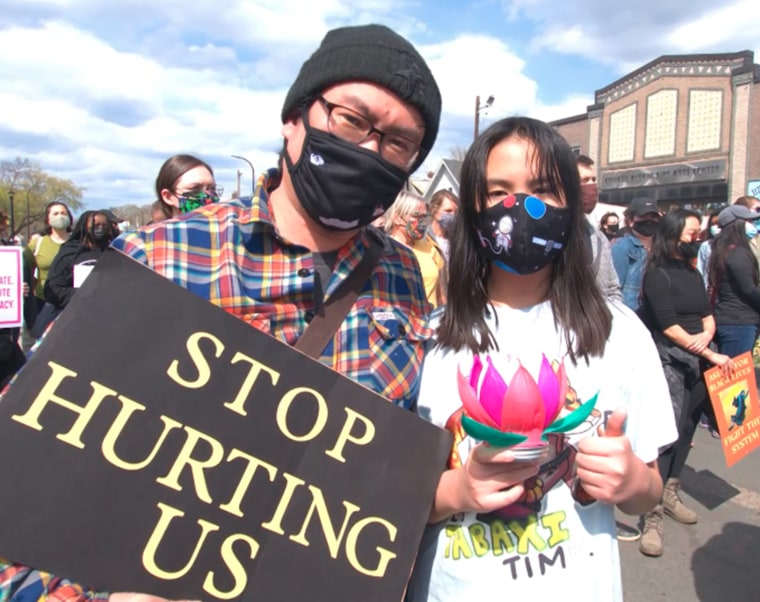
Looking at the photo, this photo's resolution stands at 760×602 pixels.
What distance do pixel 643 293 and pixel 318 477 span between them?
3.62 m

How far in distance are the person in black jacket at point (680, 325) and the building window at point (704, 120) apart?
2859 centimetres

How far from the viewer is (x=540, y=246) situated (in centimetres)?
157

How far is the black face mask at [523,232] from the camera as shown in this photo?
1543 mm

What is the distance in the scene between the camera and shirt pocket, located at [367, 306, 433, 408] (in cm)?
138

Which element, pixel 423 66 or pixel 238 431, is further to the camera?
pixel 423 66

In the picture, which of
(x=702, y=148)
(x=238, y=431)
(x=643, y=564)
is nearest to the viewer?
(x=238, y=431)

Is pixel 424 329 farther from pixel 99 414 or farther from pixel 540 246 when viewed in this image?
pixel 99 414

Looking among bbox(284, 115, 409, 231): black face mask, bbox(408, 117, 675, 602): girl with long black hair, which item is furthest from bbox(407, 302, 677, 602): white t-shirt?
bbox(284, 115, 409, 231): black face mask

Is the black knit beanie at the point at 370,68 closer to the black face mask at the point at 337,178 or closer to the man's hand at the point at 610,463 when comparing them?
the black face mask at the point at 337,178

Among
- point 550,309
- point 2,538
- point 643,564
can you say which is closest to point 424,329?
point 550,309

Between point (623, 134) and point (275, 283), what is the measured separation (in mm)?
34412

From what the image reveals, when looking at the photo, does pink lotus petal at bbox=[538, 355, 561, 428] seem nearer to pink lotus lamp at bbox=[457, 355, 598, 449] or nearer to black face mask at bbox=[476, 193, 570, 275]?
pink lotus lamp at bbox=[457, 355, 598, 449]

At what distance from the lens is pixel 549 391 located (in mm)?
1096

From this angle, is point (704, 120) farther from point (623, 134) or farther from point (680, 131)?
point (623, 134)
